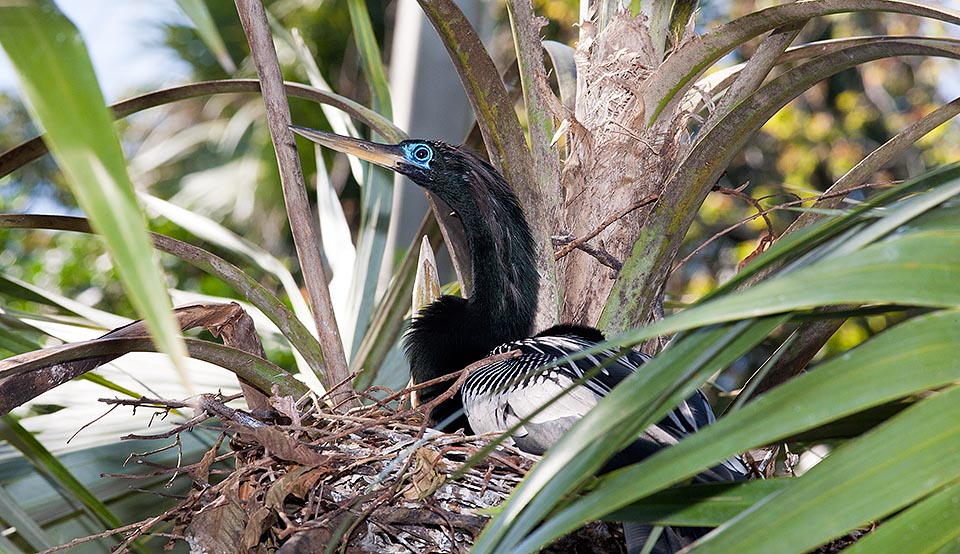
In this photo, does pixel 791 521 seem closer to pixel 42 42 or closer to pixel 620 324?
pixel 42 42

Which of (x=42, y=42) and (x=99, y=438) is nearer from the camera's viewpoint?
(x=42, y=42)

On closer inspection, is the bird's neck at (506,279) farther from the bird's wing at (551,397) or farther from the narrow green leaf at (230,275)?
the narrow green leaf at (230,275)

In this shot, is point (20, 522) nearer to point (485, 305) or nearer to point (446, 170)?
point (485, 305)

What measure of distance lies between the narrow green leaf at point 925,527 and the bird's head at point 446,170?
1.39m

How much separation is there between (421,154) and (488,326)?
416mm

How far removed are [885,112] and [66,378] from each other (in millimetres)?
6377

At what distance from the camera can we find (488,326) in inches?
74.2

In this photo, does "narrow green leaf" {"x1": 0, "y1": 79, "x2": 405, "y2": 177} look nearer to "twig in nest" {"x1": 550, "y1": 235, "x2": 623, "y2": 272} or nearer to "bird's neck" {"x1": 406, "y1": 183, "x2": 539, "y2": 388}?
"bird's neck" {"x1": 406, "y1": 183, "x2": 539, "y2": 388}

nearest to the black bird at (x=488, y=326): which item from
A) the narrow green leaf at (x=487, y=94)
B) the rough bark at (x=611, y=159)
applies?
the rough bark at (x=611, y=159)

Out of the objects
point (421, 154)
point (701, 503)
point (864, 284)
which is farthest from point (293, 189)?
point (864, 284)

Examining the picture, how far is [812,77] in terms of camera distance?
1.24 meters

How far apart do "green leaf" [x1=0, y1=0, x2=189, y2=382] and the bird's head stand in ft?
4.62

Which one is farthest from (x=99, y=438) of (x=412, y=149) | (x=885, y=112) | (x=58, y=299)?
(x=885, y=112)

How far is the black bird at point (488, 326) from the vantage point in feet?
4.68
